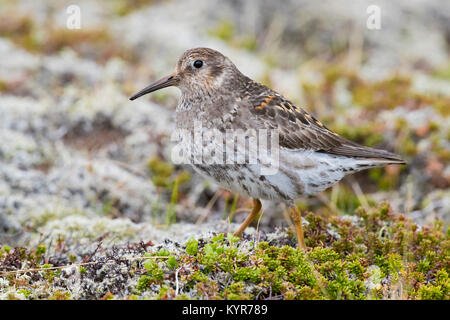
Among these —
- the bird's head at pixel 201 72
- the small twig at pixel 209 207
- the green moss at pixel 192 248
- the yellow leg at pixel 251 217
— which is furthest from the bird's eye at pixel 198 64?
the green moss at pixel 192 248

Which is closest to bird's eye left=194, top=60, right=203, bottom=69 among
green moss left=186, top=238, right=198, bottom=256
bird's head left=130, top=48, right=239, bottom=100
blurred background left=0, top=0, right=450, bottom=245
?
bird's head left=130, top=48, right=239, bottom=100

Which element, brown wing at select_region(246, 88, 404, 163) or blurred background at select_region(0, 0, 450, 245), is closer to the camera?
brown wing at select_region(246, 88, 404, 163)

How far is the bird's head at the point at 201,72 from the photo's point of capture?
5.94 meters

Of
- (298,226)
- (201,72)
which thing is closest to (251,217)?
(298,226)

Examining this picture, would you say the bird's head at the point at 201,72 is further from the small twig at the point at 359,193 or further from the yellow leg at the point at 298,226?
the small twig at the point at 359,193

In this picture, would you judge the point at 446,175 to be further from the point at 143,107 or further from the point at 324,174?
the point at 143,107

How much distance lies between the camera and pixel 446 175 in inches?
305

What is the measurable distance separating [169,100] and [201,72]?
317cm

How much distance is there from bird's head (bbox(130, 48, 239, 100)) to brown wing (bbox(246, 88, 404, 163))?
1.54 ft

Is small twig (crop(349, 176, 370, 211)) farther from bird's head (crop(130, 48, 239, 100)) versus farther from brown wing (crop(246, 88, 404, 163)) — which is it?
bird's head (crop(130, 48, 239, 100))

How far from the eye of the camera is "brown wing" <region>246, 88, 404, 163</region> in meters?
5.55

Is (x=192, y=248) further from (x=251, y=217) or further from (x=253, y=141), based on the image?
(x=251, y=217)

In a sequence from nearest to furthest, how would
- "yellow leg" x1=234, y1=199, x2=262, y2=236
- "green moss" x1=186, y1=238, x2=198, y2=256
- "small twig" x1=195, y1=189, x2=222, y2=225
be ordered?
"green moss" x1=186, y1=238, x2=198, y2=256 → "yellow leg" x1=234, y1=199, x2=262, y2=236 → "small twig" x1=195, y1=189, x2=222, y2=225
